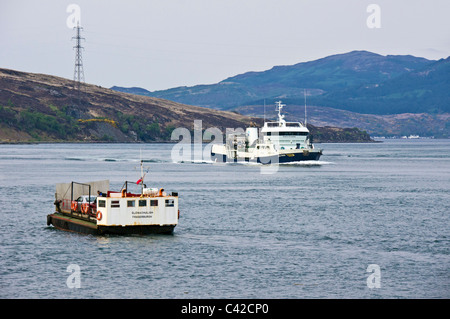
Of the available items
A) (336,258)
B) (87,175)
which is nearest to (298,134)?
(87,175)

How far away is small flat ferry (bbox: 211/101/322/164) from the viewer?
165 metres

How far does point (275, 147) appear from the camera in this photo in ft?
557

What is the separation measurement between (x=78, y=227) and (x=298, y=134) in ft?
391

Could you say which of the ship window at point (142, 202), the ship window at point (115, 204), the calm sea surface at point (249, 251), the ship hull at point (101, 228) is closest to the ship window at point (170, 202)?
the ship window at point (142, 202)

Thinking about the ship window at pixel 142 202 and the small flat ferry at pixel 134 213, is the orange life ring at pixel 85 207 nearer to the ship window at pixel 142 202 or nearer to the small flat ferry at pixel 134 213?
the small flat ferry at pixel 134 213

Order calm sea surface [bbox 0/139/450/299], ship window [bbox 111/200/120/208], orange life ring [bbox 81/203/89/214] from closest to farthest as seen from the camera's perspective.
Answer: calm sea surface [bbox 0/139/450/299], ship window [bbox 111/200/120/208], orange life ring [bbox 81/203/89/214]

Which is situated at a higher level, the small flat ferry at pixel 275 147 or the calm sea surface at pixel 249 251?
the small flat ferry at pixel 275 147

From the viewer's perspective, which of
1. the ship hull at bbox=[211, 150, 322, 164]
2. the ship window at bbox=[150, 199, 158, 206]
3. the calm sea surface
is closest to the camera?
the calm sea surface

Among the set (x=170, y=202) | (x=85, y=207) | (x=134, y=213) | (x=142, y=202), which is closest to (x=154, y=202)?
(x=142, y=202)

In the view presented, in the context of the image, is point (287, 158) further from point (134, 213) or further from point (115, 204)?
point (115, 204)

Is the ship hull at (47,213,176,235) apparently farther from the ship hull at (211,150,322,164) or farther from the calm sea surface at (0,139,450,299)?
the ship hull at (211,150,322,164)

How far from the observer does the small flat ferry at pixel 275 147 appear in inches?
6506

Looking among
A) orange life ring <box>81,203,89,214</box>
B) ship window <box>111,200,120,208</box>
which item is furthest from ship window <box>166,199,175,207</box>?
orange life ring <box>81,203,89,214</box>
